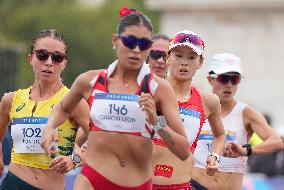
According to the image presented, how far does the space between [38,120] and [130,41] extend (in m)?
1.90

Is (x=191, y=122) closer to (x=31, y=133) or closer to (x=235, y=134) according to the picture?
(x=31, y=133)

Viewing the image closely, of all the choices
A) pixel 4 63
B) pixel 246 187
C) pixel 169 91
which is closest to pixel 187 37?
pixel 169 91

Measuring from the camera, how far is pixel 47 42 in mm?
12023

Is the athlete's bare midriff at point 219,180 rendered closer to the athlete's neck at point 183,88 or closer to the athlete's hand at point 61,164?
the athlete's neck at point 183,88

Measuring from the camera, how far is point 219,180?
539 inches

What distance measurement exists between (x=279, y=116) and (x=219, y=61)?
138 ft

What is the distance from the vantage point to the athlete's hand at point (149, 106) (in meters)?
9.52

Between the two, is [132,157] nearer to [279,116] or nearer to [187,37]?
[187,37]

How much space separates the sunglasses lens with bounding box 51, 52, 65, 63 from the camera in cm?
1198

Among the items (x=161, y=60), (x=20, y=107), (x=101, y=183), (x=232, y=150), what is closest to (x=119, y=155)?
(x=101, y=183)

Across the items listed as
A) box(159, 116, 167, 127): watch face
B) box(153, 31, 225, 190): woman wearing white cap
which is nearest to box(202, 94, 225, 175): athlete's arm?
box(153, 31, 225, 190): woman wearing white cap

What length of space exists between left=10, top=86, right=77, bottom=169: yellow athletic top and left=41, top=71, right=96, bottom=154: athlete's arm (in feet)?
3.48

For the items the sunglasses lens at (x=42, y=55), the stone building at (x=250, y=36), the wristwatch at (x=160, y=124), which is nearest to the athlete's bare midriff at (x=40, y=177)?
the sunglasses lens at (x=42, y=55)

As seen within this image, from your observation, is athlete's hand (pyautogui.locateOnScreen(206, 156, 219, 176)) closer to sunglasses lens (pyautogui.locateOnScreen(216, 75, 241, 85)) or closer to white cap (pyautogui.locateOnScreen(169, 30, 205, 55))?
white cap (pyautogui.locateOnScreen(169, 30, 205, 55))
